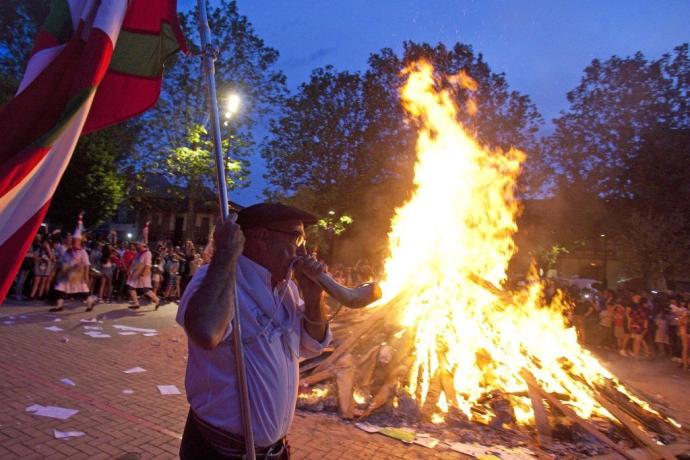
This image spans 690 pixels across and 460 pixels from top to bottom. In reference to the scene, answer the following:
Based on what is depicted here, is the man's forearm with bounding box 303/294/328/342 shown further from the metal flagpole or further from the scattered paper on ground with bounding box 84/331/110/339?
the scattered paper on ground with bounding box 84/331/110/339

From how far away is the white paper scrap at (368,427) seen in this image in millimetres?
5824

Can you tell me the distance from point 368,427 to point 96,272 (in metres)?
12.7

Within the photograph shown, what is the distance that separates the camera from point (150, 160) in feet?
87.1

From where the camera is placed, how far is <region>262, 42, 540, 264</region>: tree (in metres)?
25.8

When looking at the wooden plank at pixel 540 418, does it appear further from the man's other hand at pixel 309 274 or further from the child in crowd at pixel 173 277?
the child in crowd at pixel 173 277

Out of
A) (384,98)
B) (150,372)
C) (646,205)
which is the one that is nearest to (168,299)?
(150,372)

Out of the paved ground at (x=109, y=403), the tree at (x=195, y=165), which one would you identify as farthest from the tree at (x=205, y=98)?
the paved ground at (x=109, y=403)

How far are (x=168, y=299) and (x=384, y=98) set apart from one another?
Result: 58.5 feet

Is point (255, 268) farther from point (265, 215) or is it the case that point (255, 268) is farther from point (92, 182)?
point (92, 182)

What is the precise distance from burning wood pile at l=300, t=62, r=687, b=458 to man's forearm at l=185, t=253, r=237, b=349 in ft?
16.5

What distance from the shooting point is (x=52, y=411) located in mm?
5312

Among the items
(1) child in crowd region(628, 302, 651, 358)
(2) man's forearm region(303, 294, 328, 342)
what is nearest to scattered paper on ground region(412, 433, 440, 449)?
(2) man's forearm region(303, 294, 328, 342)

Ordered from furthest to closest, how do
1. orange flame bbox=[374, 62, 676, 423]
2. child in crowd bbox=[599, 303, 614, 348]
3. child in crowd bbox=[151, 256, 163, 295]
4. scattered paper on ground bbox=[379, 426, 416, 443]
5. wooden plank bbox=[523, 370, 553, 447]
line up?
child in crowd bbox=[151, 256, 163, 295], child in crowd bbox=[599, 303, 614, 348], orange flame bbox=[374, 62, 676, 423], wooden plank bbox=[523, 370, 553, 447], scattered paper on ground bbox=[379, 426, 416, 443]

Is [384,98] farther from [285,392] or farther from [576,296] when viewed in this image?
[285,392]
